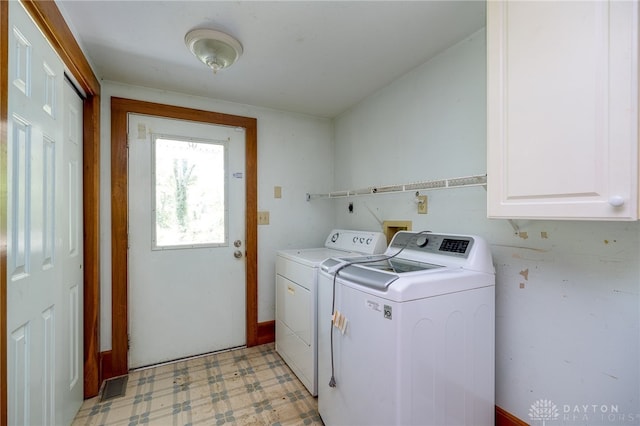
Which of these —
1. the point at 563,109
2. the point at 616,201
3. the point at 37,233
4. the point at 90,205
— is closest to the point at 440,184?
the point at 563,109

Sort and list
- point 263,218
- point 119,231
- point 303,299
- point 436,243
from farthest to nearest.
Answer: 1. point 263,218
2. point 119,231
3. point 303,299
4. point 436,243

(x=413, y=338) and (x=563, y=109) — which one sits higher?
(x=563, y=109)

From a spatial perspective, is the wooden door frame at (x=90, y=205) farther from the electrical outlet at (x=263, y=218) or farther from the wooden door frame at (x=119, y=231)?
the electrical outlet at (x=263, y=218)

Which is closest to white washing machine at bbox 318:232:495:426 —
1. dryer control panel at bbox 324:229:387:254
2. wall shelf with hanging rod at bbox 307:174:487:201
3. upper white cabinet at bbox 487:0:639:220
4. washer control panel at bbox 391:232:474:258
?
washer control panel at bbox 391:232:474:258

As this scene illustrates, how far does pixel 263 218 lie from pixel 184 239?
696mm

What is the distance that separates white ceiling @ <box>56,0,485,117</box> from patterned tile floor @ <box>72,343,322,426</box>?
2235 mm

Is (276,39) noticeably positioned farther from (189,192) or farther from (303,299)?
(303,299)

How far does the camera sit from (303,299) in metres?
2.02

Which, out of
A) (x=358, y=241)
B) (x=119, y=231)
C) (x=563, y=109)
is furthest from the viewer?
(x=358, y=241)

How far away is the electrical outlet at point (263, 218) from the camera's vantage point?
8.72 feet

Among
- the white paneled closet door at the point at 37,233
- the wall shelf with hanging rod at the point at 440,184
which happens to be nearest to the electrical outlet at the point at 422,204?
the wall shelf with hanging rod at the point at 440,184

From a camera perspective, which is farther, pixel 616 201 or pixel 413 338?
pixel 413 338

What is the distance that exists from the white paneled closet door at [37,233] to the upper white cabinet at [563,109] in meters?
1.77

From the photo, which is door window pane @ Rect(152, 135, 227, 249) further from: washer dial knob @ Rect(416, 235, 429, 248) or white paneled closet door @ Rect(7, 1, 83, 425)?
washer dial knob @ Rect(416, 235, 429, 248)
